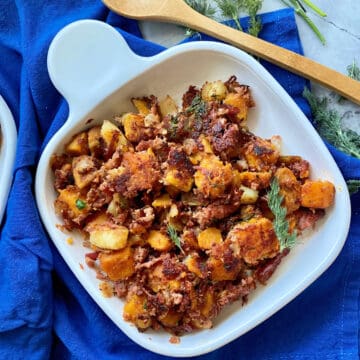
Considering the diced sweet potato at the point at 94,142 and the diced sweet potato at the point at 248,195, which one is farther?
the diced sweet potato at the point at 94,142

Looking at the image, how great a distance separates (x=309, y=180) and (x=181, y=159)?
1.45 ft

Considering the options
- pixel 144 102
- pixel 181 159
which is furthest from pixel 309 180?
pixel 144 102

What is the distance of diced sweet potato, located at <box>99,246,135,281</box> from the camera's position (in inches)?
70.2

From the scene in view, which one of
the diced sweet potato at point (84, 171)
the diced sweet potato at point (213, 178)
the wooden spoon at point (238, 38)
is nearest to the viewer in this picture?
the diced sweet potato at point (213, 178)

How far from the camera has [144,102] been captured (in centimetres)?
195

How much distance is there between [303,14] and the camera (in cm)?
202

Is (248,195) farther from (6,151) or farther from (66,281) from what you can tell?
(6,151)

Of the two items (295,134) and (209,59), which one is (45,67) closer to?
(209,59)

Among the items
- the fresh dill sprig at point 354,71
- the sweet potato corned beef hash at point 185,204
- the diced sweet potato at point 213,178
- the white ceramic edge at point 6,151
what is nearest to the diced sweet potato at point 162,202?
the sweet potato corned beef hash at point 185,204

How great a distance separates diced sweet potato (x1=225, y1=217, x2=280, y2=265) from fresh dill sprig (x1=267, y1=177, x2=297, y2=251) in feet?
0.06

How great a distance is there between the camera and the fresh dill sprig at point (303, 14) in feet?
6.63

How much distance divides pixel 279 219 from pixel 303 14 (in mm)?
754

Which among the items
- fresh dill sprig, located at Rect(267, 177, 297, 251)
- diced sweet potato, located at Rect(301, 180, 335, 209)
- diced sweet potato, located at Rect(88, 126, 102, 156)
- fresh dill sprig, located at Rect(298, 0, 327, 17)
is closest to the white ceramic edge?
diced sweet potato, located at Rect(88, 126, 102, 156)

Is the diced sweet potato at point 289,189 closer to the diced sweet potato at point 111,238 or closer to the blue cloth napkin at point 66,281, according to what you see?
the blue cloth napkin at point 66,281
